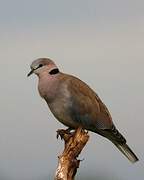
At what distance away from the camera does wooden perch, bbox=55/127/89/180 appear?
4.79 metres

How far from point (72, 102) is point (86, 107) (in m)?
0.19

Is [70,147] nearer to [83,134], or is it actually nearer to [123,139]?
[83,134]

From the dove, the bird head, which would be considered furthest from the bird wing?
the bird head

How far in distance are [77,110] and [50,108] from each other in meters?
0.29

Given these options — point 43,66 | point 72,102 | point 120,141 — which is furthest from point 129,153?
point 43,66

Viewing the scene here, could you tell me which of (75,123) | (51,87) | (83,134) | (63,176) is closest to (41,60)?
(51,87)

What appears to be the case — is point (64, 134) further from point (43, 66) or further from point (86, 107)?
point (43, 66)

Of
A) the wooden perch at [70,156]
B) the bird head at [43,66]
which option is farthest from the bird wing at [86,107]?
the wooden perch at [70,156]

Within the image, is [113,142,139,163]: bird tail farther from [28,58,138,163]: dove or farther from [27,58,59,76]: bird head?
[27,58,59,76]: bird head

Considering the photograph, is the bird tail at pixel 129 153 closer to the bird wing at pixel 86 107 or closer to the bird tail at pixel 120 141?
the bird tail at pixel 120 141

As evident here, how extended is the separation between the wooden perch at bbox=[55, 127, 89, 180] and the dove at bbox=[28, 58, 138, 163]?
77cm

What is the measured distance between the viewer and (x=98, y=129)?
6.37m

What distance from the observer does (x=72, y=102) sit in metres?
6.16

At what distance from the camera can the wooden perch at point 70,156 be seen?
A: 15.7 feet
